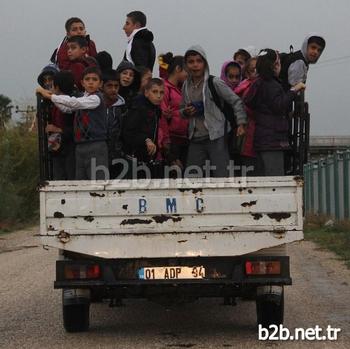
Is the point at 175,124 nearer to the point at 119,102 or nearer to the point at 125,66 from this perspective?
the point at 119,102

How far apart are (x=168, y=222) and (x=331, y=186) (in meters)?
20.4

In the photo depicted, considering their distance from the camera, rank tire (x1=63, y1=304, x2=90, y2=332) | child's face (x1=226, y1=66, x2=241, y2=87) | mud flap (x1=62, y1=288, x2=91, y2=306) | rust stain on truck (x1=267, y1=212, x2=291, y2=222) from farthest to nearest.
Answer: child's face (x1=226, y1=66, x2=241, y2=87)
tire (x1=63, y1=304, x2=90, y2=332)
mud flap (x1=62, y1=288, x2=91, y2=306)
rust stain on truck (x1=267, y1=212, x2=291, y2=222)

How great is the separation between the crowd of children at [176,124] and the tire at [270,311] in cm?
123

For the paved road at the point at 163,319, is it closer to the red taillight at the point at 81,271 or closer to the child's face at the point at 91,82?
the red taillight at the point at 81,271

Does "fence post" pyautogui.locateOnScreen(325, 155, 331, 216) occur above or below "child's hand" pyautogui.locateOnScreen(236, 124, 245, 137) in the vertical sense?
below

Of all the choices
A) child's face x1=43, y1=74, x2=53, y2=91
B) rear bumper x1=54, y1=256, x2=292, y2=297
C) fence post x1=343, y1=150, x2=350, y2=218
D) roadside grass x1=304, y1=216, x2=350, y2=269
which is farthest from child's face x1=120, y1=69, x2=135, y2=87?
fence post x1=343, y1=150, x2=350, y2=218

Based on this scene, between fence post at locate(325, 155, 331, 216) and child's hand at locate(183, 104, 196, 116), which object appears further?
fence post at locate(325, 155, 331, 216)

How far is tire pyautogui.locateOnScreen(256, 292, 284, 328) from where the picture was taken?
800cm

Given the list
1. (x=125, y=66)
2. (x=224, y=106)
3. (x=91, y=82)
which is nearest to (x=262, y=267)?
(x=224, y=106)

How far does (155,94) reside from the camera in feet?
28.4

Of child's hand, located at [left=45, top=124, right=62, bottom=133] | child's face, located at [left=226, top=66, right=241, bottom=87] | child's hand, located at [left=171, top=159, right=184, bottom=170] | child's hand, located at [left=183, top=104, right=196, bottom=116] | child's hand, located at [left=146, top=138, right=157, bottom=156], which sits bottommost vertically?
child's hand, located at [left=171, top=159, right=184, bottom=170]

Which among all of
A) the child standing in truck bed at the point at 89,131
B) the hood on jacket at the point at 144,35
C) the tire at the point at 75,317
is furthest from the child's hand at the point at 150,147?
the hood on jacket at the point at 144,35

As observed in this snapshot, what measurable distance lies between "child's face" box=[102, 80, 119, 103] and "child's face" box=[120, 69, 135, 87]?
12.6 inches

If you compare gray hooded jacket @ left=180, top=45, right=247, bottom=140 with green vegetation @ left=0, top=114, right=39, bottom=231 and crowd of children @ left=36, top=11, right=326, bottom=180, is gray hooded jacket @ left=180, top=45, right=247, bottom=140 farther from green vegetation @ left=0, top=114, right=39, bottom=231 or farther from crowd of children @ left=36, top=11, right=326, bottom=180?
green vegetation @ left=0, top=114, right=39, bottom=231
